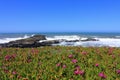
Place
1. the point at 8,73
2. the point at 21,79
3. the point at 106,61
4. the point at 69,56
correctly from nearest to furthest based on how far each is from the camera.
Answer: the point at 21,79 → the point at 8,73 → the point at 106,61 → the point at 69,56

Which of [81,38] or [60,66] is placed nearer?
[60,66]

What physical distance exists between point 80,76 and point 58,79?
0.62 metres

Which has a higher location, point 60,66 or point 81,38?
point 60,66

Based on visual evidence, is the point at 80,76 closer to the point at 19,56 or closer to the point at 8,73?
the point at 8,73

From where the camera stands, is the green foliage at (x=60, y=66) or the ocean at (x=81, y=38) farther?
the ocean at (x=81, y=38)

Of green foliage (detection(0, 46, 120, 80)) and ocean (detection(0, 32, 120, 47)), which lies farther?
ocean (detection(0, 32, 120, 47))

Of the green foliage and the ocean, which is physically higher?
the green foliage

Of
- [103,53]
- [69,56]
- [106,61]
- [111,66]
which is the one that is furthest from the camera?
[103,53]

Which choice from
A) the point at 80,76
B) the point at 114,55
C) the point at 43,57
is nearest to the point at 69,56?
the point at 43,57

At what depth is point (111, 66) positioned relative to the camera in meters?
7.99

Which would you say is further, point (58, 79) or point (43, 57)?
point (43, 57)

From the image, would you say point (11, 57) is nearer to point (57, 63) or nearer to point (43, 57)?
point (43, 57)

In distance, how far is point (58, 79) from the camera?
6688 mm

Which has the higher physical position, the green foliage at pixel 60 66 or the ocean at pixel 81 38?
the green foliage at pixel 60 66
